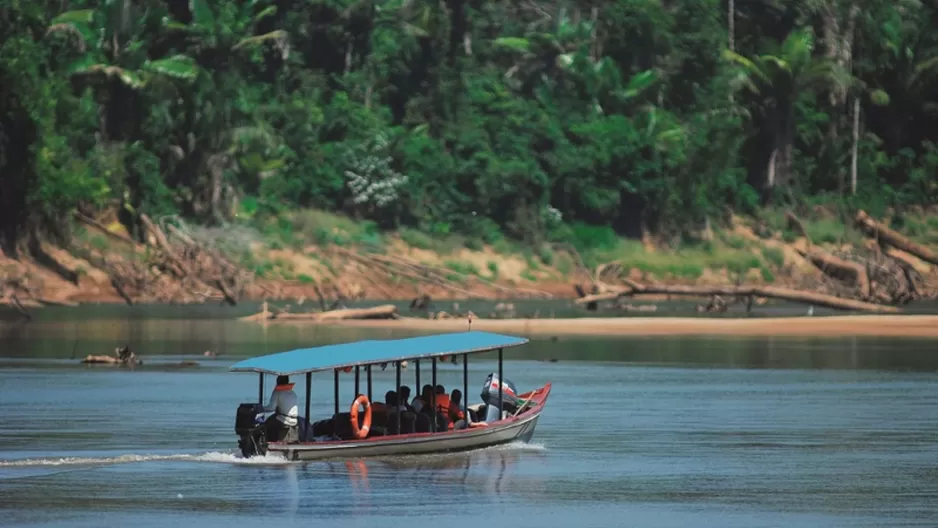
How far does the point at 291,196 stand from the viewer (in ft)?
332

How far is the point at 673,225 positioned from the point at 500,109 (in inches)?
434

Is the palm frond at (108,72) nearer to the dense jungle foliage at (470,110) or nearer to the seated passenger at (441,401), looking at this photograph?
the dense jungle foliage at (470,110)

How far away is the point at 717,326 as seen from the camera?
251ft

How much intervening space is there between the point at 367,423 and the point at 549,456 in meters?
3.34

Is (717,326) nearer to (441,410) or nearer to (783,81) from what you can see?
(783,81)

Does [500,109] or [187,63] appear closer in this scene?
[187,63]

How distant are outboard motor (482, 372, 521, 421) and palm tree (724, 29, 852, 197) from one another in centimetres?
7376

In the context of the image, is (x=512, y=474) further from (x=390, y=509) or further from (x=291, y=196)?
(x=291, y=196)

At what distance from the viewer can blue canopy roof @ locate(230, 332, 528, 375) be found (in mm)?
33250

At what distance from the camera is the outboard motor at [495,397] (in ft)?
120

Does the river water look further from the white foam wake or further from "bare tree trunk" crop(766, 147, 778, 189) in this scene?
"bare tree trunk" crop(766, 147, 778, 189)

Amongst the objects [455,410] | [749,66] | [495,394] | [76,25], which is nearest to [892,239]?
[749,66]

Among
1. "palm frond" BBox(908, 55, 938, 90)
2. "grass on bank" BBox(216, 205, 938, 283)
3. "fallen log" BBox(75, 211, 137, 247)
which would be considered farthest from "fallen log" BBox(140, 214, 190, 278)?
"palm frond" BBox(908, 55, 938, 90)

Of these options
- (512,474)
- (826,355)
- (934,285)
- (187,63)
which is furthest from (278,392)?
(934,285)
